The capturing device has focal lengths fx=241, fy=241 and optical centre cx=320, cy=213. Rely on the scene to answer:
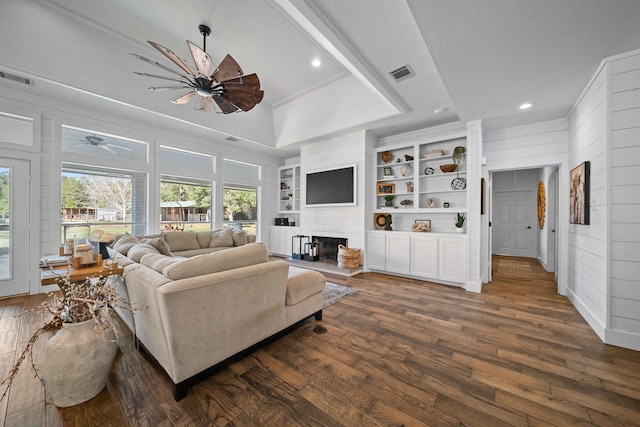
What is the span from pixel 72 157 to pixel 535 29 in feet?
20.4

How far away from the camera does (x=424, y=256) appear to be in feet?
14.3

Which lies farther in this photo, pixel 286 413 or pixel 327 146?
pixel 327 146

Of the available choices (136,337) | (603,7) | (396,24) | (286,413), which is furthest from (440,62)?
(136,337)

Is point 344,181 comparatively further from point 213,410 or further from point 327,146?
point 213,410

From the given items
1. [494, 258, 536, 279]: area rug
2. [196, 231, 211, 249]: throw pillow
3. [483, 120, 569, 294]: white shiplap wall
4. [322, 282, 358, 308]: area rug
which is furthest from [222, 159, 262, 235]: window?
[494, 258, 536, 279]: area rug

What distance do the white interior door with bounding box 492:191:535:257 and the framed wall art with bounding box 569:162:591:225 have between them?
4.05m

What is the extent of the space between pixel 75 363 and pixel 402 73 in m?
4.04

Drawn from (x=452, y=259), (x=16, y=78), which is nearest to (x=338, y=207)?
(x=452, y=259)

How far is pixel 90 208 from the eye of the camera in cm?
433

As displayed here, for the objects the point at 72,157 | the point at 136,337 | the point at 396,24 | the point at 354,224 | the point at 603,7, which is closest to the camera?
the point at 603,7

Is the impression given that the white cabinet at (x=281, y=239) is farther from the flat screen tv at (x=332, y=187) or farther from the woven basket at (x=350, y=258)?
the woven basket at (x=350, y=258)

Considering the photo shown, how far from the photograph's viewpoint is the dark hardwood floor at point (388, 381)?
147 cm

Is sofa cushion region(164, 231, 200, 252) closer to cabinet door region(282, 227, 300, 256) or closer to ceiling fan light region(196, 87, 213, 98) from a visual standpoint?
cabinet door region(282, 227, 300, 256)

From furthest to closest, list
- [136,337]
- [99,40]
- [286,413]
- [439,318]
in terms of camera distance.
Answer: [99,40], [439,318], [136,337], [286,413]
